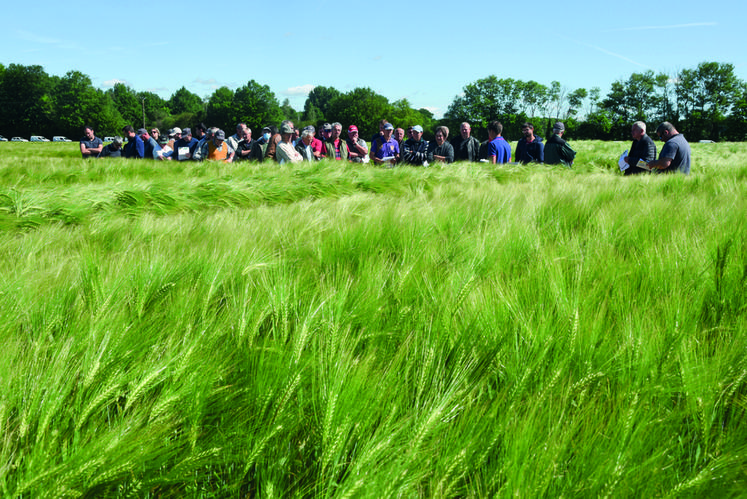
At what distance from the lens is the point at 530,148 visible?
9.24 m

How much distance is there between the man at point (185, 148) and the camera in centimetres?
1041

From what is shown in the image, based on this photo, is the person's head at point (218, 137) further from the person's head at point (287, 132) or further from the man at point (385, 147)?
the man at point (385, 147)

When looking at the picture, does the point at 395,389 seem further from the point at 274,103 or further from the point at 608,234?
the point at 274,103

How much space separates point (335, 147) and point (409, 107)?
7136 centimetres

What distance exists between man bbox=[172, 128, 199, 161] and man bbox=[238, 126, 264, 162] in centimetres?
121

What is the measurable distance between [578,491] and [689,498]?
16cm

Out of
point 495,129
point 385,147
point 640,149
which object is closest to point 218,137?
point 385,147

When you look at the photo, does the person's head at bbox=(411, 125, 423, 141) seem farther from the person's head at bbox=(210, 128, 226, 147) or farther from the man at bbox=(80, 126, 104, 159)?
the man at bbox=(80, 126, 104, 159)

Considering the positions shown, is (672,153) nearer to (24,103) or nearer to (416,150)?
(416,150)

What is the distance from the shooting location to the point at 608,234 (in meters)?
2.04

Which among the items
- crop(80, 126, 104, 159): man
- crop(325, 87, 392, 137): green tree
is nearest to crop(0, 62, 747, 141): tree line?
crop(325, 87, 392, 137): green tree

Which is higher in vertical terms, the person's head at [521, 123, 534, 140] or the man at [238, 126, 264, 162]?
the person's head at [521, 123, 534, 140]

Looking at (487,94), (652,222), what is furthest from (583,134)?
(652,222)

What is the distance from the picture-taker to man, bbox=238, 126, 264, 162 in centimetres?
949
